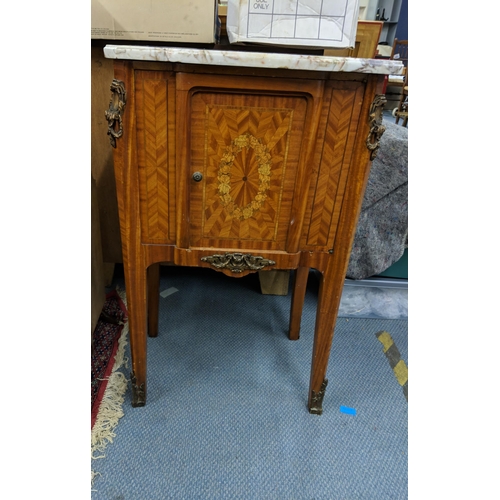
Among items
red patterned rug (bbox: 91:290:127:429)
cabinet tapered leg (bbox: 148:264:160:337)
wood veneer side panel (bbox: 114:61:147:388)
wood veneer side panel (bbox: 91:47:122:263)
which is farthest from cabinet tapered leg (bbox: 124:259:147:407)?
wood veneer side panel (bbox: 91:47:122:263)

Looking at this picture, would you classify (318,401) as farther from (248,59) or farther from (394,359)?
(248,59)

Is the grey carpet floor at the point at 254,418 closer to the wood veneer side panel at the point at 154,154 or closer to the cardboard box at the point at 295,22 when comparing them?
the wood veneer side panel at the point at 154,154

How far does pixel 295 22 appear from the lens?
28.6 inches

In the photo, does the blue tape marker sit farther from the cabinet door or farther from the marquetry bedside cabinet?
the cabinet door

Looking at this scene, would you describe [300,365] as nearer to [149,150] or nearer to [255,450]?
[255,450]

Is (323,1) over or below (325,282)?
over

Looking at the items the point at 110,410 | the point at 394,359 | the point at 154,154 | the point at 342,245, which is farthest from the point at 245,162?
the point at 394,359

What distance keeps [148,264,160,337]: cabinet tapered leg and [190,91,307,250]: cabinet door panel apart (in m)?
0.38

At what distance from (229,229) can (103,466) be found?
62 centimetres

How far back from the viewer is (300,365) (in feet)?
3.99

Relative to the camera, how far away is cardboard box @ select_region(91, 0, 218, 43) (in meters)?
0.91

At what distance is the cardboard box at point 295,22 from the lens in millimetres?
716

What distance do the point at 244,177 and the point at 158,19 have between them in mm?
483

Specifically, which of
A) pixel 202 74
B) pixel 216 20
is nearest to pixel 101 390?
pixel 202 74
